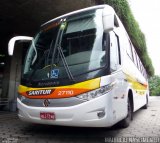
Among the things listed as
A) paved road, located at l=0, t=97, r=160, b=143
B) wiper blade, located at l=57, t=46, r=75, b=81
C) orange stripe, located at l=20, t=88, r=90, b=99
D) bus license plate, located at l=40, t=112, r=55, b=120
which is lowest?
paved road, located at l=0, t=97, r=160, b=143

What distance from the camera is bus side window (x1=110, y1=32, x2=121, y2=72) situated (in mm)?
5360

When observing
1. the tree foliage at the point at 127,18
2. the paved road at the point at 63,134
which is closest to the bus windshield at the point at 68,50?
the paved road at the point at 63,134

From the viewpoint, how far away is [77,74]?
16.6ft

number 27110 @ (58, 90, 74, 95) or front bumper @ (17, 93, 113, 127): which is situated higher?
number 27110 @ (58, 90, 74, 95)

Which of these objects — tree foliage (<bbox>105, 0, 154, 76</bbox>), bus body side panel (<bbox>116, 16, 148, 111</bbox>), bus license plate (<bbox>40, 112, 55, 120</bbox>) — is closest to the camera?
bus license plate (<bbox>40, 112, 55, 120</bbox>)

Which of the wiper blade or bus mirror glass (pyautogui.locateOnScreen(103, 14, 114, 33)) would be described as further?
the wiper blade

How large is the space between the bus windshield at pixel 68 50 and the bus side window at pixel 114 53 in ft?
0.90

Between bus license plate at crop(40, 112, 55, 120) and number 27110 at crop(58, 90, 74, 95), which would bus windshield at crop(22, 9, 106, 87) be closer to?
number 27110 at crop(58, 90, 74, 95)

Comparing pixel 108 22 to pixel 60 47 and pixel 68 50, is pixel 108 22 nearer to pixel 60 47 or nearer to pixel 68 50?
pixel 68 50

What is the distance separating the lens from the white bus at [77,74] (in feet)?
16.0

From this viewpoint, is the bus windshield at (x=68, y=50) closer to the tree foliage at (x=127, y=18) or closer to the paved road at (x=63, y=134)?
the paved road at (x=63, y=134)

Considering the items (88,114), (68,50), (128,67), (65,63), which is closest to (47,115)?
(88,114)

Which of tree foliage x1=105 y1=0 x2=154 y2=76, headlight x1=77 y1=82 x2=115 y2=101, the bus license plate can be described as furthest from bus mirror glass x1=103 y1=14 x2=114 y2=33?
tree foliage x1=105 y1=0 x2=154 y2=76

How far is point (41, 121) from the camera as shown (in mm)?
5238
